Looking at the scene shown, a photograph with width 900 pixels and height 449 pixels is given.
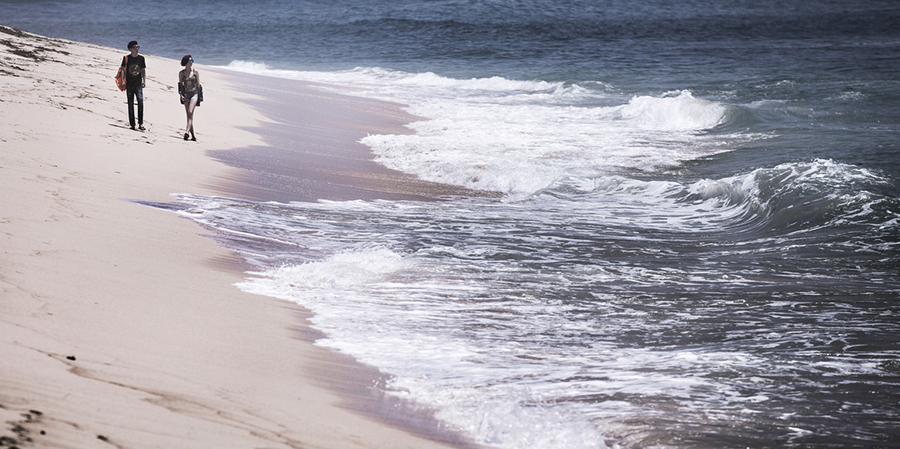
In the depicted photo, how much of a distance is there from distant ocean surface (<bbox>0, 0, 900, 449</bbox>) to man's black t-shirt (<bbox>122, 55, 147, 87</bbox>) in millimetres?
4030

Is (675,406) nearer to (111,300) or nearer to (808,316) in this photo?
(808,316)

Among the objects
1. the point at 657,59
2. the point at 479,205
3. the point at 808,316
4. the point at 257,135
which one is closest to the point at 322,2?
the point at 657,59

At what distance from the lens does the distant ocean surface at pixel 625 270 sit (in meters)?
4.07

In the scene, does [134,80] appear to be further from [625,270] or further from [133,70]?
[625,270]

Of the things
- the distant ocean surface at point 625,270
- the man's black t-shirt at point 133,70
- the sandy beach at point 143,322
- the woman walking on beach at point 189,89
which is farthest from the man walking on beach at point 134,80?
the distant ocean surface at point 625,270

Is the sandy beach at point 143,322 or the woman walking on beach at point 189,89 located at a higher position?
the woman walking on beach at point 189,89

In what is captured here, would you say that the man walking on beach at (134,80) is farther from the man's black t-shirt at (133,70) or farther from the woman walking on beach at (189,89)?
the woman walking on beach at (189,89)

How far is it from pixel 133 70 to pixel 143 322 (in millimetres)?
8387

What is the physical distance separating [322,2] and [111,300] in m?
75.9

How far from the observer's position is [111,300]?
15.4 ft

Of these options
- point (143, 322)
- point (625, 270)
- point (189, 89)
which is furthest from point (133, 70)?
point (625, 270)

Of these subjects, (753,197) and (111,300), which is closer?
(111,300)

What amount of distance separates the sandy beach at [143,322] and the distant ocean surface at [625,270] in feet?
1.34

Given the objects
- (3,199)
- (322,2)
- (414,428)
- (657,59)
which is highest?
(322,2)
